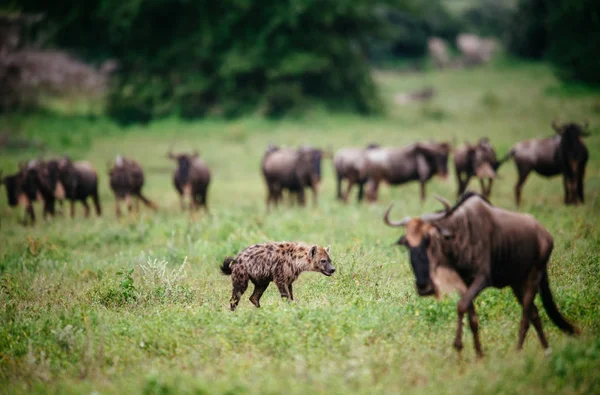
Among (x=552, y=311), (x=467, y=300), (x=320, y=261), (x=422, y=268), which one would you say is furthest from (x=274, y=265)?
(x=552, y=311)

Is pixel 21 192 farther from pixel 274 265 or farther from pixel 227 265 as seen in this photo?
pixel 274 265

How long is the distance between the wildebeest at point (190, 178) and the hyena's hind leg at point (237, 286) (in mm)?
9350

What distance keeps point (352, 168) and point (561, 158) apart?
590 centimetres

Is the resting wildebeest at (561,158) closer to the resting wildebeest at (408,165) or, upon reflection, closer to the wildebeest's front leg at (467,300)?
the resting wildebeest at (408,165)

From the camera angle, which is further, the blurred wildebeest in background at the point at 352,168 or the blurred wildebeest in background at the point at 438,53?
the blurred wildebeest in background at the point at 438,53

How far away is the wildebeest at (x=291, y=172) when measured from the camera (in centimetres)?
1838

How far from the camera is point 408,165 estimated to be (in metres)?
18.4

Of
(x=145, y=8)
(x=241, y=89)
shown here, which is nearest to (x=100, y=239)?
(x=241, y=89)

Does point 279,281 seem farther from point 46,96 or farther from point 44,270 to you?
Result: point 46,96

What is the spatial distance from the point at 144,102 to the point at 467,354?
31295 mm

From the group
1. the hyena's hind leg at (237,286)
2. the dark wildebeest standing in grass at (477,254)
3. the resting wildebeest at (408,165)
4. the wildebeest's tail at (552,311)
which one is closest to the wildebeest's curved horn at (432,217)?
the dark wildebeest standing in grass at (477,254)

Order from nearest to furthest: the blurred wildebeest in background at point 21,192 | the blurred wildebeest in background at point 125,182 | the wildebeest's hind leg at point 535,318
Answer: the wildebeest's hind leg at point 535,318 → the blurred wildebeest in background at point 125,182 → the blurred wildebeest in background at point 21,192

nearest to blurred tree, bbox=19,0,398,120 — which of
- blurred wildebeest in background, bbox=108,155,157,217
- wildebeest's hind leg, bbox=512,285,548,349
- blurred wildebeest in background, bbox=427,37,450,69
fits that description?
blurred wildebeest in background, bbox=427,37,450,69

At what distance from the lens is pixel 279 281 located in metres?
8.54
